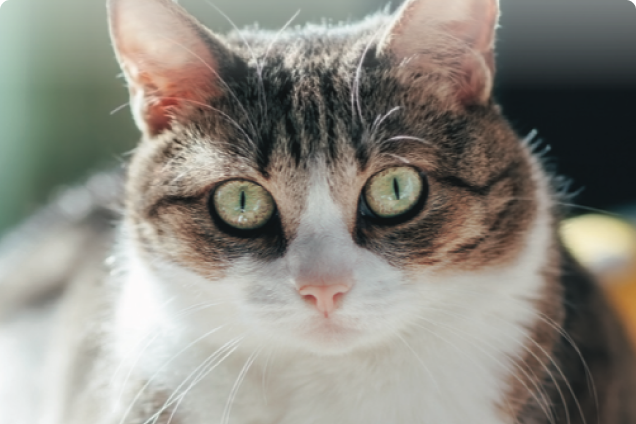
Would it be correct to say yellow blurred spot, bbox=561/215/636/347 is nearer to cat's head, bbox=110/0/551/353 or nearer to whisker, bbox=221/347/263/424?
cat's head, bbox=110/0/551/353

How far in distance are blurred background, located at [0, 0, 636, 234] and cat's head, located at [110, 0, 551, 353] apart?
8.5 inches

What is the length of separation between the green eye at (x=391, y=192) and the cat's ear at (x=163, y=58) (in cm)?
27

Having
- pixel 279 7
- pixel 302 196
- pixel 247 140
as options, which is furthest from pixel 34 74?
pixel 302 196

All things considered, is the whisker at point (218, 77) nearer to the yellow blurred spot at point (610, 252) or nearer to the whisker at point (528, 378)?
the whisker at point (528, 378)

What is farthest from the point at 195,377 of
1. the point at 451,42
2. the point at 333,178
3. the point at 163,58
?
the point at 451,42

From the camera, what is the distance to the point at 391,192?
33.1 inches

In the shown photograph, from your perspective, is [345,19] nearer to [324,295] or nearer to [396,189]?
[396,189]

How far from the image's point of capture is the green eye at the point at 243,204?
843mm

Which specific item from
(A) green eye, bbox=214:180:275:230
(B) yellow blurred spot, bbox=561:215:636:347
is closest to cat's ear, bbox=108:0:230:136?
(A) green eye, bbox=214:180:275:230

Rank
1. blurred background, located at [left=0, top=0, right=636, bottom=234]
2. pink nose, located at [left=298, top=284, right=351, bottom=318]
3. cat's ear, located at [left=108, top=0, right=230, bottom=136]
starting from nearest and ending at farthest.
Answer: pink nose, located at [left=298, top=284, right=351, bottom=318] → cat's ear, located at [left=108, top=0, right=230, bottom=136] → blurred background, located at [left=0, top=0, right=636, bottom=234]

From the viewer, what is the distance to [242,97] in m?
0.90

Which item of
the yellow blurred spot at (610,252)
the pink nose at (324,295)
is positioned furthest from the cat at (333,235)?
the yellow blurred spot at (610,252)

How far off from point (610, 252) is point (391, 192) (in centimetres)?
60

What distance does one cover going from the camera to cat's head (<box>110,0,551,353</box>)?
805 mm
